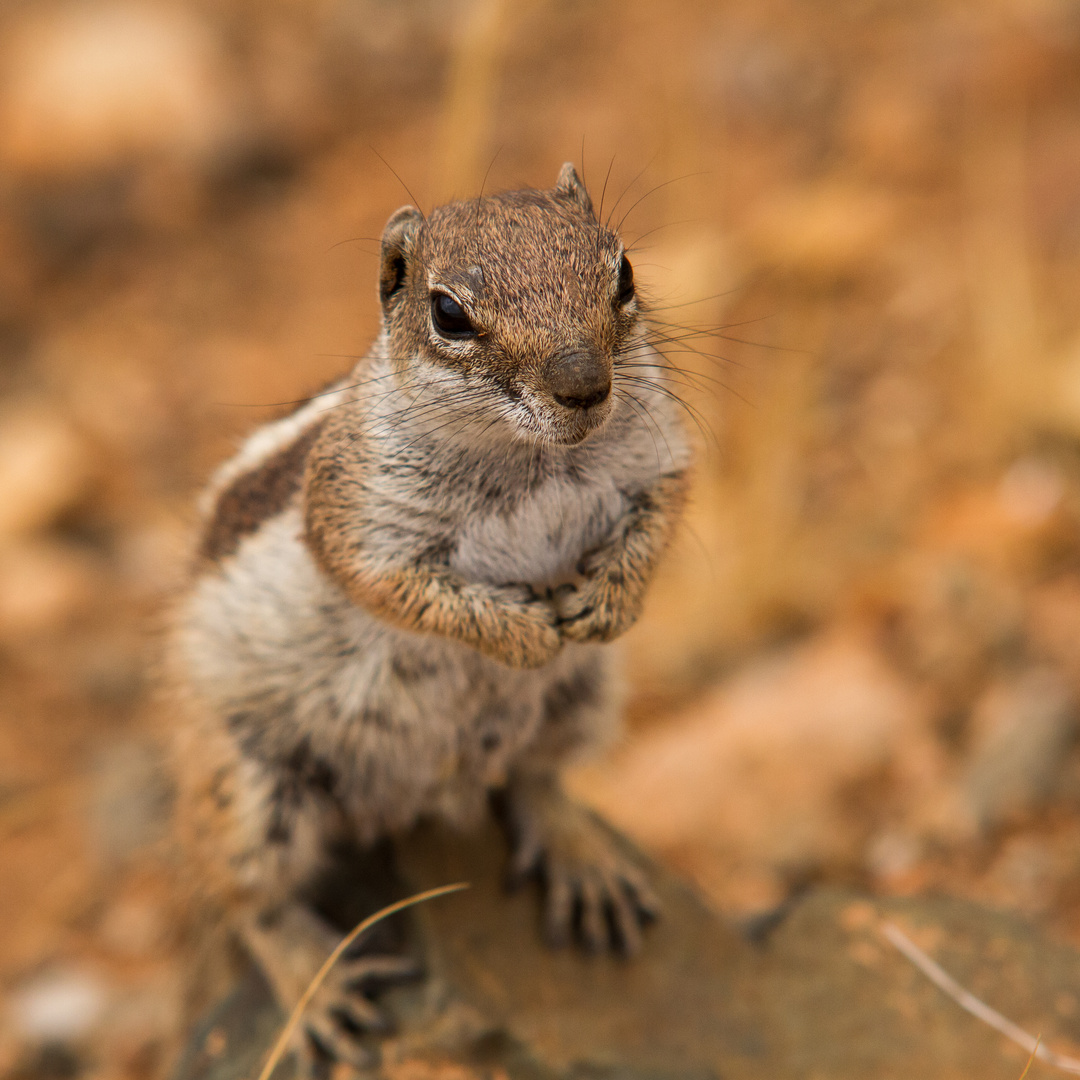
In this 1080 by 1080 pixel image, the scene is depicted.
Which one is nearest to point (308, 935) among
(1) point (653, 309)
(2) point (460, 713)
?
(2) point (460, 713)

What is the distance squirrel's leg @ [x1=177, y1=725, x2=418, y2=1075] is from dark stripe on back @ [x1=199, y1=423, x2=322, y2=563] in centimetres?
53

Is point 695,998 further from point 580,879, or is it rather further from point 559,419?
point 559,419

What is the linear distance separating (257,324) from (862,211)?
3.83 m

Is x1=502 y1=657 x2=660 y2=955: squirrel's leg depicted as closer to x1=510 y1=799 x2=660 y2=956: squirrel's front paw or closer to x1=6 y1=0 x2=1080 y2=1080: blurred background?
x1=510 y1=799 x2=660 y2=956: squirrel's front paw

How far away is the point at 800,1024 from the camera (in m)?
3.17

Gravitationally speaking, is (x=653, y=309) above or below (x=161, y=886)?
above

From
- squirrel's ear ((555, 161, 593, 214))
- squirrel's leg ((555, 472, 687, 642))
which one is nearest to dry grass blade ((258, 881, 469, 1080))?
squirrel's leg ((555, 472, 687, 642))

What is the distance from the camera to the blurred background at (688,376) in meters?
4.74

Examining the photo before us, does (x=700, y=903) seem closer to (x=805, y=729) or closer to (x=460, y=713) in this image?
(x=460, y=713)

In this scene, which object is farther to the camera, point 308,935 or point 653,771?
point 653,771

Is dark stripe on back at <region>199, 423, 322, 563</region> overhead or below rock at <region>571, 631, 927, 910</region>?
overhead

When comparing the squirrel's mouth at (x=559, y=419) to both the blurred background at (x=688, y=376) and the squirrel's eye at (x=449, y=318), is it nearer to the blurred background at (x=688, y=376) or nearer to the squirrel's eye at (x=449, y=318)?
the squirrel's eye at (x=449, y=318)

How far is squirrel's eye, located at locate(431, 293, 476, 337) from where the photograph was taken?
2.46m

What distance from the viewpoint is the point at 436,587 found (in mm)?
→ 2713
